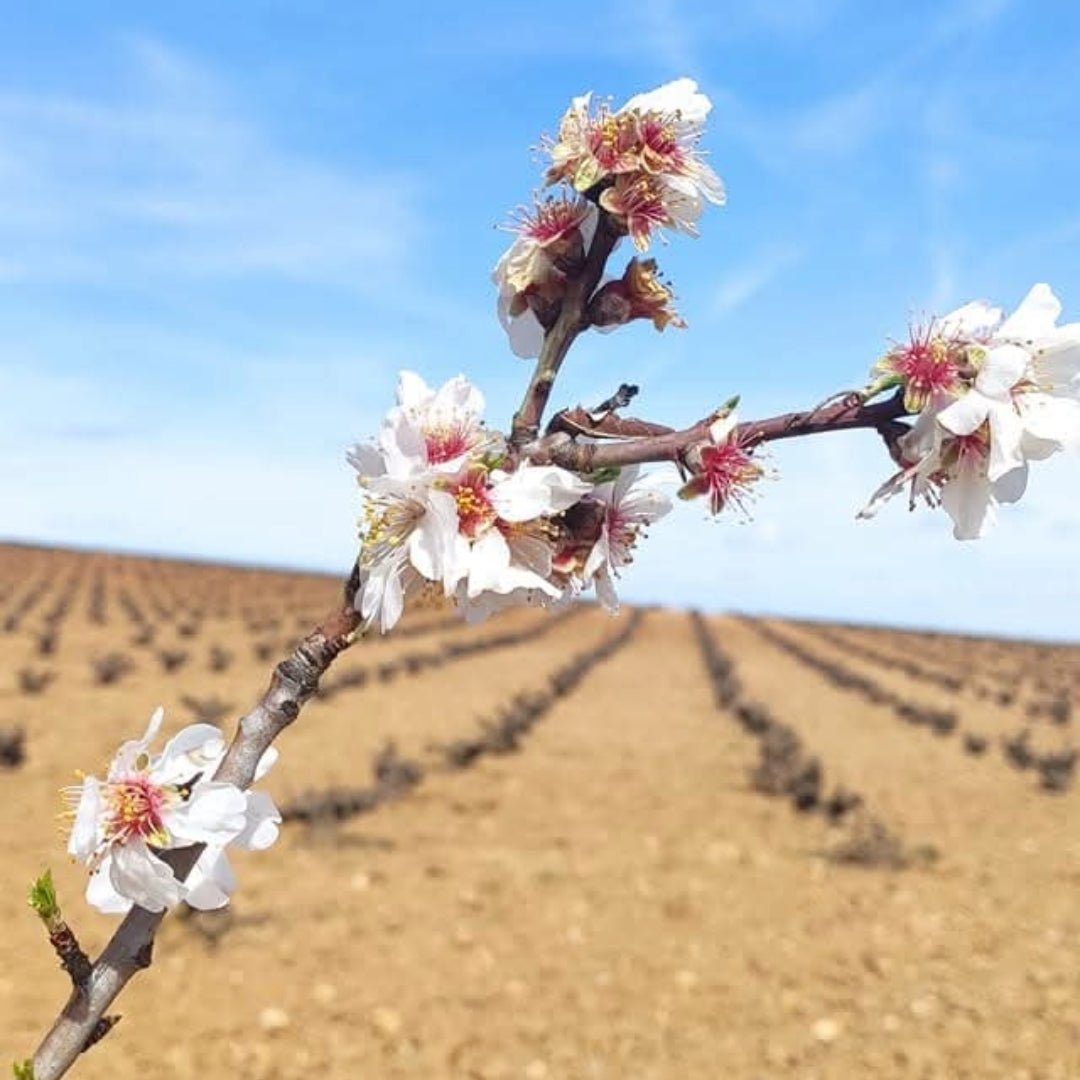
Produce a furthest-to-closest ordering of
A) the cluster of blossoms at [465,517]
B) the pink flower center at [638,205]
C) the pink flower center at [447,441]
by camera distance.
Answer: the pink flower center at [638,205] < the pink flower center at [447,441] < the cluster of blossoms at [465,517]

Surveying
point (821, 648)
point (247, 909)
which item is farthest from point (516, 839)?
point (821, 648)

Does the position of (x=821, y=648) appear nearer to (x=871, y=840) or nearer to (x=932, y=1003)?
(x=871, y=840)

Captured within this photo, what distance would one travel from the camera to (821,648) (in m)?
45.0

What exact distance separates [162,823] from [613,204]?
1017 millimetres

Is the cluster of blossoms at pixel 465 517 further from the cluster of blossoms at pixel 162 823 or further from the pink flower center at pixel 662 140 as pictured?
the pink flower center at pixel 662 140

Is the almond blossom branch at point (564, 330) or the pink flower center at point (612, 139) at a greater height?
the pink flower center at point (612, 139)

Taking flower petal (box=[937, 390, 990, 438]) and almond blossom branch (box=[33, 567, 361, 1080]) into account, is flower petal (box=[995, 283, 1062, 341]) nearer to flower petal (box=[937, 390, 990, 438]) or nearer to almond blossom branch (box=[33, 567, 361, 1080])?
flower petal (box=[937, 390, 990, 438])

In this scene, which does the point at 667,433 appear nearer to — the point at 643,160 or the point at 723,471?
the point at 723,471

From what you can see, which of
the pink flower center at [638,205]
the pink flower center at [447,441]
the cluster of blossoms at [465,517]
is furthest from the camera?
the pink flower center at [638,205]

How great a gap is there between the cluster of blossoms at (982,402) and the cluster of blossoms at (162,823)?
3.01 feet

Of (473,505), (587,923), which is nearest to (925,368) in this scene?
(473,505)

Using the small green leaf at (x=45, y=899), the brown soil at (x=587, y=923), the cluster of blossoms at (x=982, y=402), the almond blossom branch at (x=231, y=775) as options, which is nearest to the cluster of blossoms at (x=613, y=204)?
the cluster of blossoms at (x=982, y=402)

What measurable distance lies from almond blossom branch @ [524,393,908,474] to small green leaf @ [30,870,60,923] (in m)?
0.84

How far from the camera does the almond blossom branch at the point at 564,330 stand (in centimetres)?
161
